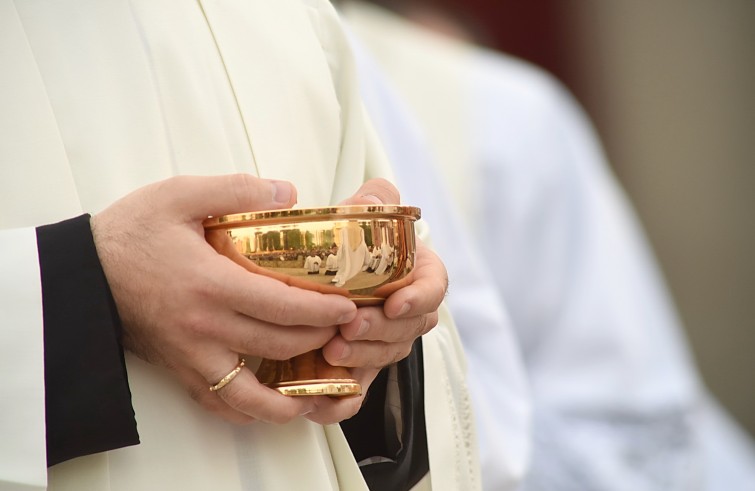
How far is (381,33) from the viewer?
12.2 ft

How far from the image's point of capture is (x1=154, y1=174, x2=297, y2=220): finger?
111cm

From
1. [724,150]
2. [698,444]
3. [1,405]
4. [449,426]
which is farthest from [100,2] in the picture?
[724,150]

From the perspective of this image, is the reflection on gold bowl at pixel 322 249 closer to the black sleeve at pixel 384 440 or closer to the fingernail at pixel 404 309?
the fingernail at pixel 404 309

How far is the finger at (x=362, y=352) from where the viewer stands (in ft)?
3.80

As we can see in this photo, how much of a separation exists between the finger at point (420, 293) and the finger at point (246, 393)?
0.50 feet

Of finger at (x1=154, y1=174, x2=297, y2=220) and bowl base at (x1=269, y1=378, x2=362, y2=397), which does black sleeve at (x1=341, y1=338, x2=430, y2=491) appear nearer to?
bowl base at (x1=269, y1=378, x2=362, y2=397)

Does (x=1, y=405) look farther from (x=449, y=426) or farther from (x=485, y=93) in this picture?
(x=485, y=93)

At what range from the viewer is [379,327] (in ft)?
3.82

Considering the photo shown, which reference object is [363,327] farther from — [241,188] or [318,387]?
[241,188]

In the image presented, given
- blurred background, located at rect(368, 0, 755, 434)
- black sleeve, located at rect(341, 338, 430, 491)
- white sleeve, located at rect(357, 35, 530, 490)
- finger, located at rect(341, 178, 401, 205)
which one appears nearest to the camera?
finger, located at rect(341, 178, 401, 205)

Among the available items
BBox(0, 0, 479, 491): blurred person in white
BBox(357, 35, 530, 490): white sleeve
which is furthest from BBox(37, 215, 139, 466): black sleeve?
BBox(357, 35, 530, 490): white sleeve

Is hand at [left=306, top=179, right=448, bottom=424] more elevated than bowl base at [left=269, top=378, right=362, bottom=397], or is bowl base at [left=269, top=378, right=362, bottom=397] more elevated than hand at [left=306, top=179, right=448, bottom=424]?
hand at [left=306, top=179, right=448, bottom=424]

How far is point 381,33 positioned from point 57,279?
2730mm

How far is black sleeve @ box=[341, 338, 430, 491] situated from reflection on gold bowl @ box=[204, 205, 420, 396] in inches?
7.8
